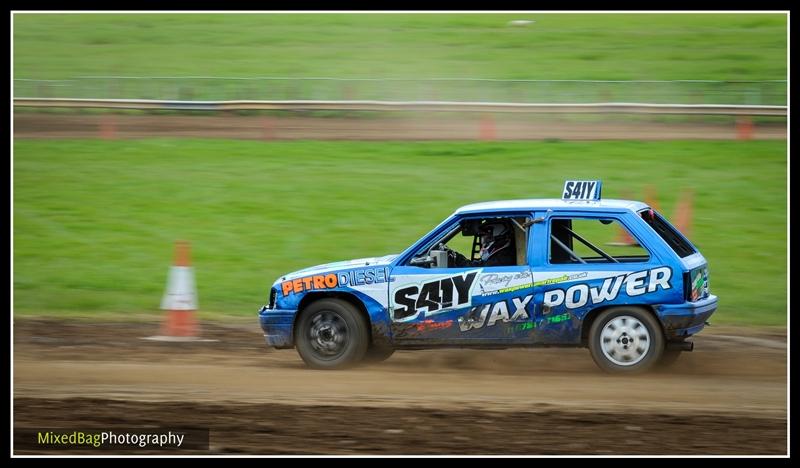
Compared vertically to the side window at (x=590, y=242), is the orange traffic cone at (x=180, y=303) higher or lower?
lower

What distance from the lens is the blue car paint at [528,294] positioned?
9.58 meters

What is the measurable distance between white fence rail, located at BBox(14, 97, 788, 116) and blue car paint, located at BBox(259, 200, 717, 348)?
15.9 m

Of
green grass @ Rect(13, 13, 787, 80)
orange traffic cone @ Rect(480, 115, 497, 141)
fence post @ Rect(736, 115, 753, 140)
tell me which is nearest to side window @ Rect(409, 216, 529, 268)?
orange traffic cone @ Rect(480, 115, 497, 141)

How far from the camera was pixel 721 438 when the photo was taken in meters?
8.11

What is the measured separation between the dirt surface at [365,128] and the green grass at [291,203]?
96 centimetres

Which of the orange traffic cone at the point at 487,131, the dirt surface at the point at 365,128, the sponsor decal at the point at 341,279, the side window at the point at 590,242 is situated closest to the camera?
the side window at the point at 590,242

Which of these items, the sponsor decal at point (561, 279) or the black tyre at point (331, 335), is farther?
the black tyre at point (331, 335)

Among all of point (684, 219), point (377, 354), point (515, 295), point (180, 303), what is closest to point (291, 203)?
point (684, 219)

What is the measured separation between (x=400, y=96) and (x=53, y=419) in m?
21.8

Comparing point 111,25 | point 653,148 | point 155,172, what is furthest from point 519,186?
point 111,25

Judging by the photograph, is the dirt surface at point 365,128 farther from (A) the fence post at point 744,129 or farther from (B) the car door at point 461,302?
(B) the car door at point 461,302

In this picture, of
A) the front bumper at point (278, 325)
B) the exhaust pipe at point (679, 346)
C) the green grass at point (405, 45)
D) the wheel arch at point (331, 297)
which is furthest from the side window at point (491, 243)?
the green grass at point (405, 45)

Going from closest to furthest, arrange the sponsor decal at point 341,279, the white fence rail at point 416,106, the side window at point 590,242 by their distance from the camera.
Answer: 1. the side window at point 590,242
2. the sponsor decal at point 341,279
3. the white fence rail at point 416,106

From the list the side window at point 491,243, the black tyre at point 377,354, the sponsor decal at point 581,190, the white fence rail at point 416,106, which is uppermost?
the white fence rail at point 416,106
